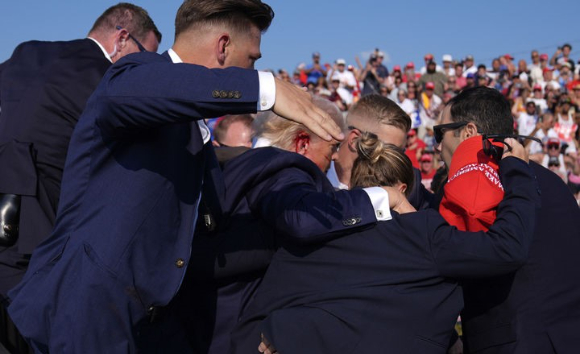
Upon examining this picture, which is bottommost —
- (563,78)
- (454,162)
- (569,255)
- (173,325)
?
(173,325)

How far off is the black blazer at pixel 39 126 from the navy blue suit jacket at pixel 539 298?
2255 mm

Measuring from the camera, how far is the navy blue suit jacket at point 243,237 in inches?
99.3

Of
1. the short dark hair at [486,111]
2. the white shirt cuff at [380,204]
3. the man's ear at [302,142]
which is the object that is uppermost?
the short dark hair at [486,111]

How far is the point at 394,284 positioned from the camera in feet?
7.97

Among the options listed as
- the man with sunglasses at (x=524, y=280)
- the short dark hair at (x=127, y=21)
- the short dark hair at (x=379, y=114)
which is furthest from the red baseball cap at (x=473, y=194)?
the short dark hair at (x=127, y=21)

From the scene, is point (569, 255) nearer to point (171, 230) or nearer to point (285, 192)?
point (285, 192)

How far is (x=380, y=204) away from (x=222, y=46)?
0.84 meters

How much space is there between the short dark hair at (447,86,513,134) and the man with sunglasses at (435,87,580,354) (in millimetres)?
249

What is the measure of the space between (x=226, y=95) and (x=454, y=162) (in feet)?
4.19

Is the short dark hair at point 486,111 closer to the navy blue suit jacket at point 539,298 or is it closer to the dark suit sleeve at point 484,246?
the navy blue suit jacket at point 539,298

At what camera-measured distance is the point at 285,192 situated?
2.52 m

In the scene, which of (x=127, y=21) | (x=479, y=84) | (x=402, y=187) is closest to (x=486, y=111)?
(x=402, y=187)

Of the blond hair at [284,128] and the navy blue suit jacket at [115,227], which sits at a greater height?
the blond hair at [284,128]

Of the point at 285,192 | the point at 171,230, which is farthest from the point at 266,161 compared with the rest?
the point at 171,230
